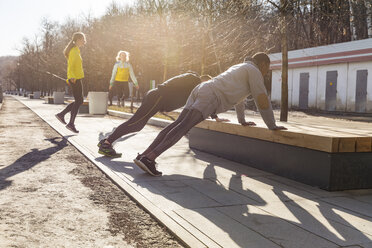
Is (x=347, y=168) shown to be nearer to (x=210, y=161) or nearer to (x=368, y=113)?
(x=210, y=161)

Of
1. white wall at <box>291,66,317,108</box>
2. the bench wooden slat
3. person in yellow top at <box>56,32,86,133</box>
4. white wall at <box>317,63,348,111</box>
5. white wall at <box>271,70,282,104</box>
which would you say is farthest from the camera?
white wall at <box>271,70,282,104</box>

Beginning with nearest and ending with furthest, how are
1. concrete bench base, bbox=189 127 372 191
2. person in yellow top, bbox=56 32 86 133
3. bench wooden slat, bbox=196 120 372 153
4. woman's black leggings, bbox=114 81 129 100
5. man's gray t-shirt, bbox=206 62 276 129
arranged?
bench wooden slat, bbox=196 120 372 153 → concrete bench base, bbox=189 127 372 191 → man's gray t-shirt, bbox=206 62 276 129 → person in yellow top, bbox=56 32 86 133 → woman's black leggings, bbox=114 81 129 100

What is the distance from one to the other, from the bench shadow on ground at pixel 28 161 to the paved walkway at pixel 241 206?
2.90 ft

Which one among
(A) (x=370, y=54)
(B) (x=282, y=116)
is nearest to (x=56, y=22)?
(A) (x=370, y=54)

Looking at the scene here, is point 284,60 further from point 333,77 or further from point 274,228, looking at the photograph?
point 333,77

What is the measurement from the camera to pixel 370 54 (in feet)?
70.7

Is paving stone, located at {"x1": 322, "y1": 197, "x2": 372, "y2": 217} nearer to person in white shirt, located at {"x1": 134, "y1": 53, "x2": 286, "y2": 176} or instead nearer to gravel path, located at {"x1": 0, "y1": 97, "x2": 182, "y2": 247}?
person in white shirt, located at {"x1": 134, "y1": 53, "x2": 286, "y2": 176}

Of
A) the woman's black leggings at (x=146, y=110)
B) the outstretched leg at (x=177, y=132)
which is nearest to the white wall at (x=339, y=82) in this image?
the woman's black leggings at (x=146, y=110)

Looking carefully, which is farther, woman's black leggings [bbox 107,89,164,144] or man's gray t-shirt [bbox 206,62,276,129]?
woman's black leggings [bbox 107,89,164,144]

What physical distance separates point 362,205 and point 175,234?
1.85 metres

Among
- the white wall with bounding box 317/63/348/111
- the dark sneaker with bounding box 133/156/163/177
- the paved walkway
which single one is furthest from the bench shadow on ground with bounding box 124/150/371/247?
the white wall with bounding box 317/63/348/111

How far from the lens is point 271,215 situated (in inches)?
127

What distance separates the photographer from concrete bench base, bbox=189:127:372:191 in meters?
4.04

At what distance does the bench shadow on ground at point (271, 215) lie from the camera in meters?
2.75
